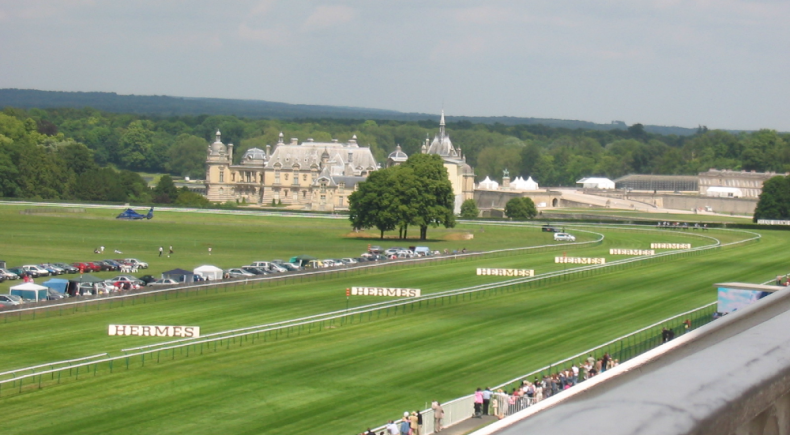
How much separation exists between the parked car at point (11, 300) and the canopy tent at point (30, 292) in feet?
3.42

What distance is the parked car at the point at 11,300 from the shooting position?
3891 cm

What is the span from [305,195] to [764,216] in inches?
2599

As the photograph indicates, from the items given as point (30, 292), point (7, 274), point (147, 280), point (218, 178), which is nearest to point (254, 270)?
point (147, 280)

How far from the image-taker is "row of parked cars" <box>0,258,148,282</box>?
50.3m

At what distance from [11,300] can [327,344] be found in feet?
42.7

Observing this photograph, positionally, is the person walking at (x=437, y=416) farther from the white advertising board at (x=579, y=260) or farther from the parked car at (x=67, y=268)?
the white advertising board at (x=579, y=260)

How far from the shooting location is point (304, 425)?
23.0 metres

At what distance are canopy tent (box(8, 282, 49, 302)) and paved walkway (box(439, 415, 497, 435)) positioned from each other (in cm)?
2244

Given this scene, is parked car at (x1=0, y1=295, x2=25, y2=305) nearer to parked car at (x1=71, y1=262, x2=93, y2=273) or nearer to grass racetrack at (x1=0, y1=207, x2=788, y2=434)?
grass racetrack at (x1=0, y1=207, x2=788, y2=434)

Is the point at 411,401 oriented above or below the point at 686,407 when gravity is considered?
below

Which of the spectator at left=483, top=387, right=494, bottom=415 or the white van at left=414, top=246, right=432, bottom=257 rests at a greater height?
the spectator at left=483, top=387, right=494, bottom=415

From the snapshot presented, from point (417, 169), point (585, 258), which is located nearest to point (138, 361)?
point (585, 258)

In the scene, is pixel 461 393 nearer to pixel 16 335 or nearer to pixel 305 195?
pixel 16 335

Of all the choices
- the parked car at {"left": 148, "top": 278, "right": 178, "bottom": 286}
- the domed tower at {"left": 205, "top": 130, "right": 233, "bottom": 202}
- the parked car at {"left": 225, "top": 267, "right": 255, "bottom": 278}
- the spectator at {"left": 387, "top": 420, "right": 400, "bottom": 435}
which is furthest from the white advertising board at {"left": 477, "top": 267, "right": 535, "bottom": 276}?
the domed tower at {"left": 205, "top": 130, "right": 233, "bottom": 202}
